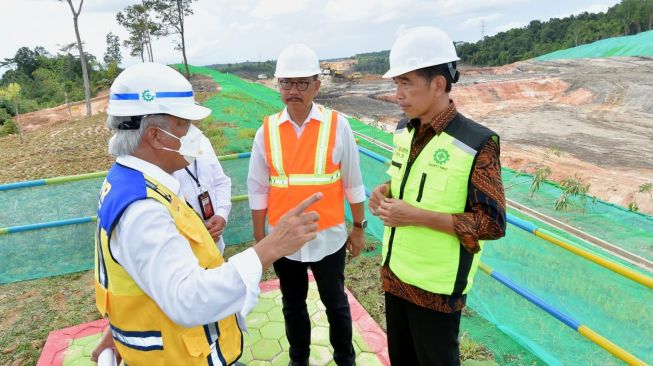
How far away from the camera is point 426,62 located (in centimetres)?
177

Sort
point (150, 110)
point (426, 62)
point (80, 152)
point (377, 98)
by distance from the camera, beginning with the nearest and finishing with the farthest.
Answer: point (150, 110)
point (426, 62)
point (80, 152)
point (377, 98)

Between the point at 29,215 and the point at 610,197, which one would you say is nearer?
the point at 29,215

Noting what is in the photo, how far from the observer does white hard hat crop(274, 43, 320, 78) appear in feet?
7.87

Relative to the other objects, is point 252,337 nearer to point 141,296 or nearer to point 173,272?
point 141,296

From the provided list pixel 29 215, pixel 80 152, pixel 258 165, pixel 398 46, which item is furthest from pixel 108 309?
pixel 80 152

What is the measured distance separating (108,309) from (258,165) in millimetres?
1299

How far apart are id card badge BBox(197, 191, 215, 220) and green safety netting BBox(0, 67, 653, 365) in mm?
1846

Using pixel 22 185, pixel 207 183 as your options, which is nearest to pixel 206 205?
pixel 207 183

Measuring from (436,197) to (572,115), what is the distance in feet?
75.6

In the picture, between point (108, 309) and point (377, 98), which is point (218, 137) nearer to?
point (108, 309)

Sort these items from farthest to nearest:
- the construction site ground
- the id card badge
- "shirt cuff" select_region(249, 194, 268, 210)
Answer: the construction site ground, the id card badge, "shirt cuff" select_region(249, 194, 268, 210)

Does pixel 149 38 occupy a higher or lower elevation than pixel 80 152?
higher

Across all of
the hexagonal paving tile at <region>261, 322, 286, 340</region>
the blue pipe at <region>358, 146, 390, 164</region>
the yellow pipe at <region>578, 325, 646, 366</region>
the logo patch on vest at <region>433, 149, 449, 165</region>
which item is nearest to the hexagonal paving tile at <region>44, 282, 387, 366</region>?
the hexagonal paving tile at <region>261, 322, 286, 340</region>

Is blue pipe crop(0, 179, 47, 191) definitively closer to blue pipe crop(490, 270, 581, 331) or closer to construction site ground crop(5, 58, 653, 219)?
blue pipe crop(490, 270, 581, 331)
